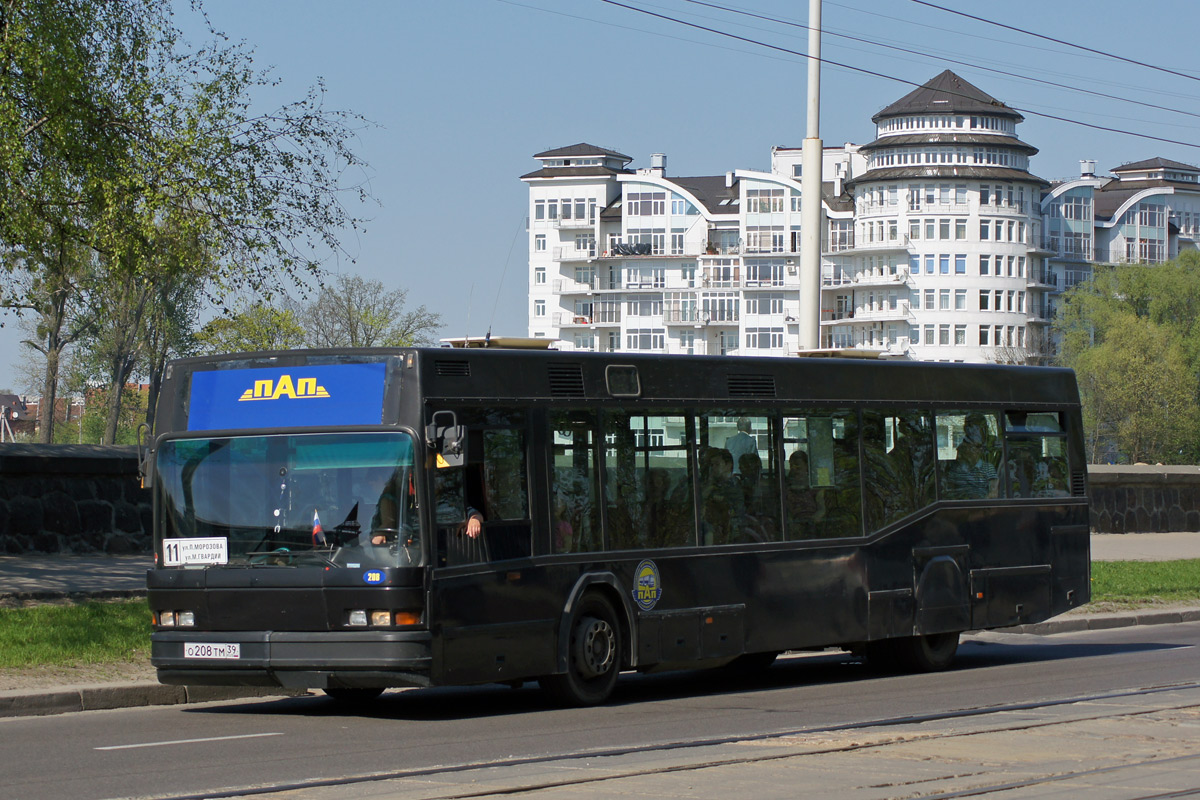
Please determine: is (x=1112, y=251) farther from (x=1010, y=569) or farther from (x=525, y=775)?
(x=525, y=775)

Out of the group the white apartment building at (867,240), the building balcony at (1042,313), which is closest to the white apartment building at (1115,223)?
the white apartment building at (867,240)

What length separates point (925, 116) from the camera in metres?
126

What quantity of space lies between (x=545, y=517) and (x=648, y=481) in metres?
1.23

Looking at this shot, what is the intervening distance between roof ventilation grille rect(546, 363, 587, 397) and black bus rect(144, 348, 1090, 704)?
0.02 metres

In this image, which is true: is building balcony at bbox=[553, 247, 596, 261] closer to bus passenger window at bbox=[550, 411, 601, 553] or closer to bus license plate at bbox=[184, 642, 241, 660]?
bus passenger window at bbox=[550, 411, 601, 553]

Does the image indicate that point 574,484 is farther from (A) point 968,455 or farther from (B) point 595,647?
(A) point 968,455

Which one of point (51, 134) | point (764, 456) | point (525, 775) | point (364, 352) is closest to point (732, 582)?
point (764, 456)

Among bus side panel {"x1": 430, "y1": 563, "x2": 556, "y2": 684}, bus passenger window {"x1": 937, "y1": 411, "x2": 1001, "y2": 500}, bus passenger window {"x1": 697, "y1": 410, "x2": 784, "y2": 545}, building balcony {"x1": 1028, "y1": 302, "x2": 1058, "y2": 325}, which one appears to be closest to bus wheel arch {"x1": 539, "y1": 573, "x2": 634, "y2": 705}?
bus side panel {"x1": 430, "y1": 563, "x2": 556, "y2": 684}

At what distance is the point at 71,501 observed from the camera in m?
21.7

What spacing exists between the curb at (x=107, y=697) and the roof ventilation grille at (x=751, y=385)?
4408 millimetres

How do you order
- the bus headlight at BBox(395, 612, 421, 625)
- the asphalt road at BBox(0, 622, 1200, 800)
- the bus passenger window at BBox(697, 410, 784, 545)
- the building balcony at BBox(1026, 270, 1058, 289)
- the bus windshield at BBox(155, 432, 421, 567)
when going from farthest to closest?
1. the building balcony at BBox(1026, 270, 1058, 289)
2. the bus passenger window at BBox(697, 410, 784, 545)
3. the bus windshield at BBox(155, 432, 421, 567)
4. the bus headlight at BBox(395, 612, 421, 625)
5. the asphalt road at BBox(0, 622, 1200, 800)

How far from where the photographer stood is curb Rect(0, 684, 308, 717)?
11969 mm

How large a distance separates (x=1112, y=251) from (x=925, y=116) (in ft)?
76.6

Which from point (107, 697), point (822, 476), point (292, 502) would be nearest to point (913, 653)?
point (822, 476)
